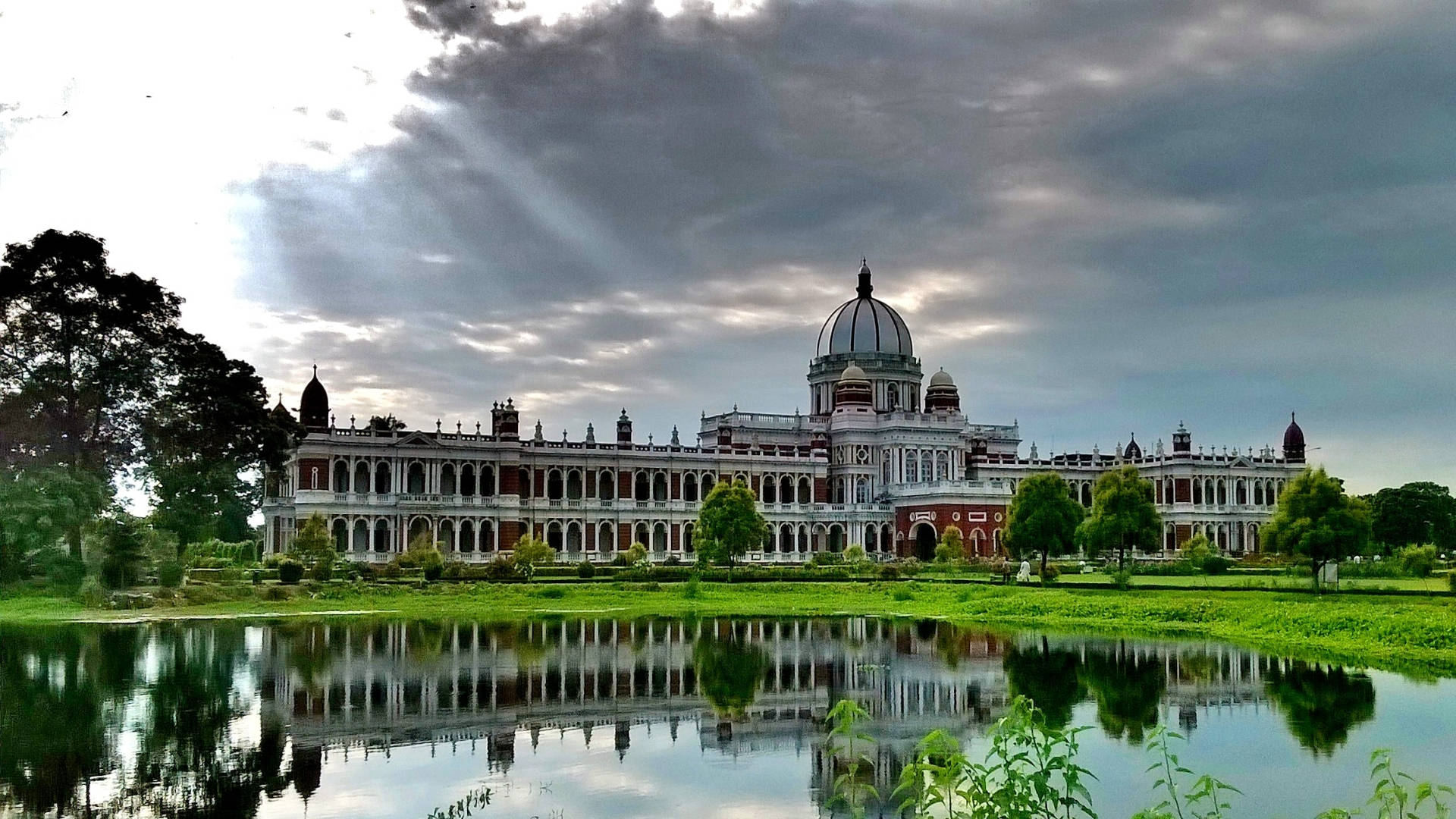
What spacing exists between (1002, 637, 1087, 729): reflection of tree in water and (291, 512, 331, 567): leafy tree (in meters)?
36.4

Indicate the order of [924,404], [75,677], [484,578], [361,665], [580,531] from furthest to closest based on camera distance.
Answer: [924,404] < [580,531] < [484,578] < [361,665] < [75,677]

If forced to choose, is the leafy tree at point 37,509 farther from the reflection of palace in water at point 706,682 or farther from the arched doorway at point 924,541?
the arched doorway at point 924,541

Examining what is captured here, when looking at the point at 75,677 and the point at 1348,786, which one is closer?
the point at 1348,786

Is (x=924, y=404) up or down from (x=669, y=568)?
up

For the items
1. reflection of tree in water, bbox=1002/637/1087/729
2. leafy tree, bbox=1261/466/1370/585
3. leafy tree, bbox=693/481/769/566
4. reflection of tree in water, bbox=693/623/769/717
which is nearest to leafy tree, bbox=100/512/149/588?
reflection of tree in water, bbox=693/623/769/717

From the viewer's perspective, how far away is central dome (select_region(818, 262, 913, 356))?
10912 cm

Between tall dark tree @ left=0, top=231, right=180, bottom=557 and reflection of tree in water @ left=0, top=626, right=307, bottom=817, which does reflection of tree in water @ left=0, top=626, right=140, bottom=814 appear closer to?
reflection of tree in water @ left=0, top=626, right=307, bottom=817

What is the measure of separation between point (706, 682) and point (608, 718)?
4621 mm

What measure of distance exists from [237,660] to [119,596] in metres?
19.3

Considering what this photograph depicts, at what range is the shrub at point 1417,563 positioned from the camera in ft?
199

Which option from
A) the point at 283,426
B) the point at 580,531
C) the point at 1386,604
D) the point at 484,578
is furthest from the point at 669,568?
the point at 1386,604

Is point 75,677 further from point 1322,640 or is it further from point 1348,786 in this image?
point 1322,640

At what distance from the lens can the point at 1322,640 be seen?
35250mm

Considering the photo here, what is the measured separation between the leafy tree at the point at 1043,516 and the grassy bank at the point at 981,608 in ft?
29.9
